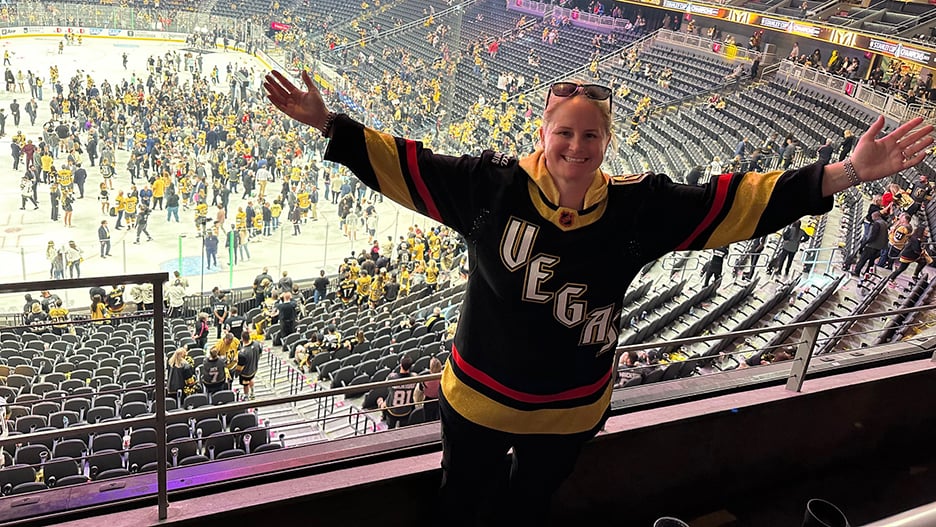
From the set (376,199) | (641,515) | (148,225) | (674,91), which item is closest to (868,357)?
(641,515)

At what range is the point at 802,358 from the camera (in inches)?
77.5

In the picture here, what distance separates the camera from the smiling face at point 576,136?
1.14 metres

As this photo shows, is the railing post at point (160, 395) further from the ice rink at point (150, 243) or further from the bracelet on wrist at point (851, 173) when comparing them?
the ice rink at point (150, 243)

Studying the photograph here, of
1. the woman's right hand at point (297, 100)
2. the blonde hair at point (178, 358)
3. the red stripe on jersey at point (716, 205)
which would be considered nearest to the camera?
the woman's right hand at point (297, 100)

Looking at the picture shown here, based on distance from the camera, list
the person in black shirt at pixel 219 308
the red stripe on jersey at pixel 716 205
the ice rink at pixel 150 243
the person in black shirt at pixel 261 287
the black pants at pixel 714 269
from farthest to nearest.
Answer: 1. the ice rink at pixel 150 243
2. the person in black shirt at pixel 261 287
3. the person in black shirt at pixel 219 308
4. the black pants at pixel 714 269
5. the red stripe on jersey at pixel 716 205

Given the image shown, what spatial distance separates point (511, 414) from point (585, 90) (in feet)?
1.82

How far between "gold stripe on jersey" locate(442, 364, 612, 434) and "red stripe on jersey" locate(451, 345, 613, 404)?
21 mm

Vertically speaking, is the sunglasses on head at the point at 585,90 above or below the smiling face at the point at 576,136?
above

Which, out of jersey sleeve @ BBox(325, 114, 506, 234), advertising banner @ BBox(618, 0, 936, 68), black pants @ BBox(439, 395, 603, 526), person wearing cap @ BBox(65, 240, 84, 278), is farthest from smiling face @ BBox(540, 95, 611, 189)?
advertising banner @ BBox(618, 0, 936, 68)

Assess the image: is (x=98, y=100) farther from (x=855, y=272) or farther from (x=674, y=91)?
(x=855, y=272)

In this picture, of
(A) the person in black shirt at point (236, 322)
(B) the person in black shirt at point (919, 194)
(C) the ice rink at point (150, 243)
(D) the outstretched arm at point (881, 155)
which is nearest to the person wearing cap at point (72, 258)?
(C) the ice rink at point (150, 243)

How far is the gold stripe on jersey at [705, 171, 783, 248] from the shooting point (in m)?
1.21

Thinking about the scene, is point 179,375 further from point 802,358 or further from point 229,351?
point 802,358

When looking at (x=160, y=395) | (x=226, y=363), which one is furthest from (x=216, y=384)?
(x=160, y=395)
